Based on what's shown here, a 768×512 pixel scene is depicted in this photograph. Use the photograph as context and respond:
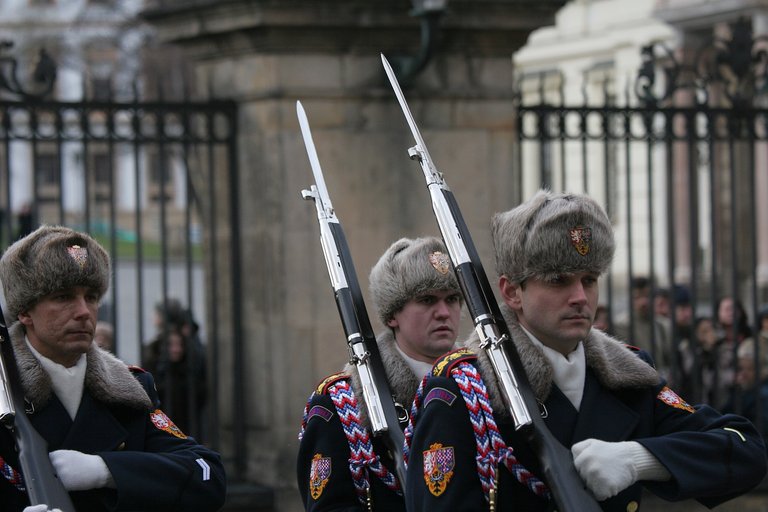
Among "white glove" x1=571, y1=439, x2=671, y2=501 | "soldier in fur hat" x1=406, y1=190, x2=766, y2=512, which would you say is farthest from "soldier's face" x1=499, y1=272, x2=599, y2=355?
"white glove" x1=571, y1=439, x2=671, y2=501

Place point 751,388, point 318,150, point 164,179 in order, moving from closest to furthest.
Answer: point 318,150
point 164,179
point 751,388

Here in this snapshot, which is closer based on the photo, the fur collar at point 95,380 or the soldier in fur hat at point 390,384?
the fur collar at point 95,380

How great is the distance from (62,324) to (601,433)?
130 cm

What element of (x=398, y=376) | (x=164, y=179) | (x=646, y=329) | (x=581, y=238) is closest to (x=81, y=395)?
(x=398, y=376)

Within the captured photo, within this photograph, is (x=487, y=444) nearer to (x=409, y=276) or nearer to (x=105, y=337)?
(x=409, y=276)

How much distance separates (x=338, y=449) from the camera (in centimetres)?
437

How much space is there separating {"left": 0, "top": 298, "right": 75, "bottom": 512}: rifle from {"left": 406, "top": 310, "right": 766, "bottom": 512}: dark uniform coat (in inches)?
30.6

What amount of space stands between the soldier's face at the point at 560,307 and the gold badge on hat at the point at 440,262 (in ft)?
3.70

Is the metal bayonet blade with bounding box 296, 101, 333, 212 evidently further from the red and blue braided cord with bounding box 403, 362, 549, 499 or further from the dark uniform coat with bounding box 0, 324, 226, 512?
the red and blue braided cord with bounding box 403, 362, 549, 499

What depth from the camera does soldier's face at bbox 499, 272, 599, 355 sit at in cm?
355

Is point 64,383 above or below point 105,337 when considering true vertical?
above

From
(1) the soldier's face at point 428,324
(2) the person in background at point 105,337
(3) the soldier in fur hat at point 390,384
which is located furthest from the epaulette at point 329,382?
(2) the person in background at point 105,337

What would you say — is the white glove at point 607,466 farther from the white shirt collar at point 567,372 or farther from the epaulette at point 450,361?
the epaulette at point 450,361

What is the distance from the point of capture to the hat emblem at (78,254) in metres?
3.94
